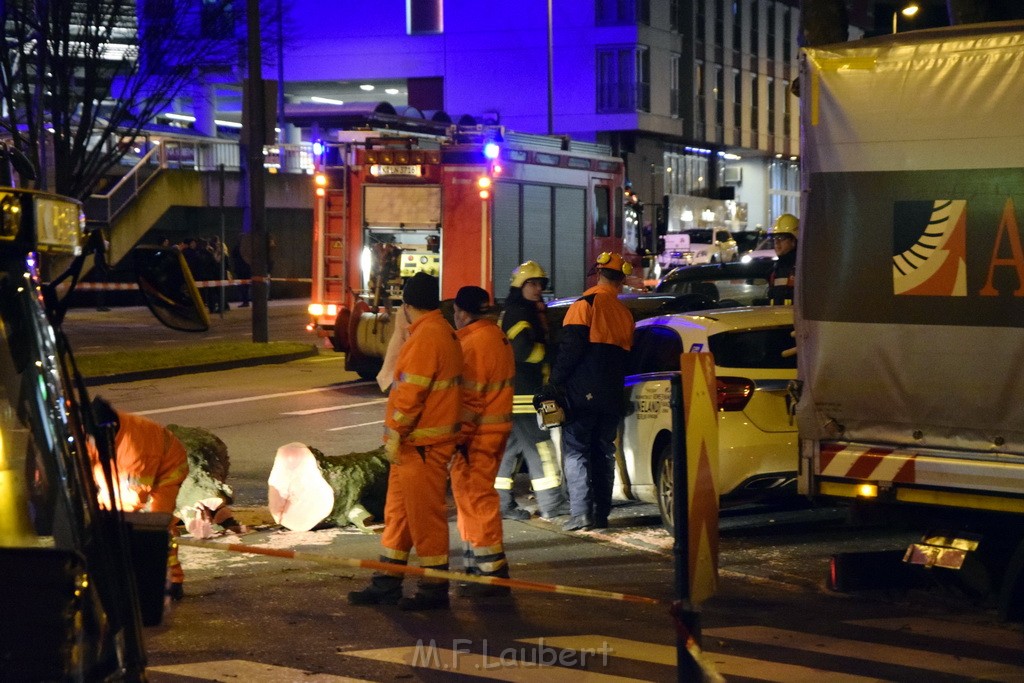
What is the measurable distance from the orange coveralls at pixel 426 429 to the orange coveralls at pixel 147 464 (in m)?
1.05

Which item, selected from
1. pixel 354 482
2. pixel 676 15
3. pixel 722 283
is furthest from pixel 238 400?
pixel 676 15

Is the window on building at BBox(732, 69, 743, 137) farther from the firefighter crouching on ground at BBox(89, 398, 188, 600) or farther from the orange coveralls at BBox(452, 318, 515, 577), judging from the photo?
the firefighter crouching on ground at BBox(89, 398, 188, 600)

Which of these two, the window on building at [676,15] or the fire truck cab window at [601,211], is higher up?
the window on building at [676,15]

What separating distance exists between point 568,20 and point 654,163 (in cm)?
625

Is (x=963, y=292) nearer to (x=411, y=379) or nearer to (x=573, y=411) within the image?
(x=411, y=379)

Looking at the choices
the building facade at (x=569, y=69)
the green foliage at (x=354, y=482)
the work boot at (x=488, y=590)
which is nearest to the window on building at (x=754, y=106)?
the building facade at (x=569, y=69)

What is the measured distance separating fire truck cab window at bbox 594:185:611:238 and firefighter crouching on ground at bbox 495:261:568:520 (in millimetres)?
11738

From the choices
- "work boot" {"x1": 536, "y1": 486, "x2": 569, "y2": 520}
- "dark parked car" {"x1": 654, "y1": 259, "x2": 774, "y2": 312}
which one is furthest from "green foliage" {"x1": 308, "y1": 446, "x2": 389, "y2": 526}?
"dark parked car" {"x1": 654, "y1": 259, "x2": 774, "y2": 312}

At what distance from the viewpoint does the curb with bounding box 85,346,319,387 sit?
18.3 metres

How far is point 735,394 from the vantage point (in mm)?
9102

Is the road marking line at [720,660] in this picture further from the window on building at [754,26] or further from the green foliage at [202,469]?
the window on building at [754,26]

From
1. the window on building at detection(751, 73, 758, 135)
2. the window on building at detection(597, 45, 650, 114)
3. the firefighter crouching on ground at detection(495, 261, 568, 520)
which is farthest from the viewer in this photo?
the window on building at detection(751, 73, 758, 135)

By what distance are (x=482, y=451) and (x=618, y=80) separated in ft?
142

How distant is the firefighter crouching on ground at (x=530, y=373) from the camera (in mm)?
9828
